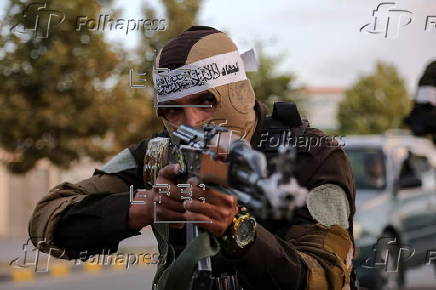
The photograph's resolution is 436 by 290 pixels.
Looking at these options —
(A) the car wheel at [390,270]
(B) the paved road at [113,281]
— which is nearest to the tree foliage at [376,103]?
(B) the paved road at [113,281]

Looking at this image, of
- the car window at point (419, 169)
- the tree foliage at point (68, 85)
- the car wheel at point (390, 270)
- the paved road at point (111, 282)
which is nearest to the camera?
the car wheel at point (390, 270)

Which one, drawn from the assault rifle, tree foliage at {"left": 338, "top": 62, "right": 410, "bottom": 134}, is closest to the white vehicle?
the assault rifle

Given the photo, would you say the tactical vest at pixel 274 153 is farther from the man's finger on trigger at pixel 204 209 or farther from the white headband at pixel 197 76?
the man's finger on trigger at pixel 204 209

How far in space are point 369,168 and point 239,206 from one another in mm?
9401

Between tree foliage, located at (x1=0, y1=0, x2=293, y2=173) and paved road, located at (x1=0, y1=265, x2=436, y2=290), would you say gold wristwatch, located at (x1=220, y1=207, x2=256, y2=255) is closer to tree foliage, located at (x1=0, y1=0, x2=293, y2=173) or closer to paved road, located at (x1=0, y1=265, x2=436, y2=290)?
paved road, located at (x1=0, y1=265, x2=436, y2=290)

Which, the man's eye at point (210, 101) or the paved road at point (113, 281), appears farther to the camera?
the paved road at point (113, 281)

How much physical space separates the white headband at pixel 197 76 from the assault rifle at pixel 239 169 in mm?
316

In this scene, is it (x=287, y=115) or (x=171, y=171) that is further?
(x=287, y=115)

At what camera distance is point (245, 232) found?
241 cm

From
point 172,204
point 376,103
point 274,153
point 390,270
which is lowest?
point 390,270

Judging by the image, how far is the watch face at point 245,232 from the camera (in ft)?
7.84

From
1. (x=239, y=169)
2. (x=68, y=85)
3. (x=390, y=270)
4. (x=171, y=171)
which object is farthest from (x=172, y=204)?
(x=68, y=85)

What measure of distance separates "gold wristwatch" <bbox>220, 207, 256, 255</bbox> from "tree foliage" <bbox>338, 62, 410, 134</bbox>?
41.4 meters

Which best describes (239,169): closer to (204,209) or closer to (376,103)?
(204,209)
